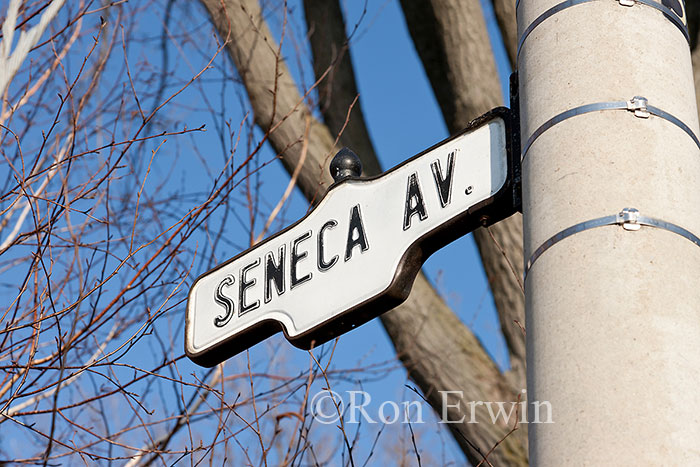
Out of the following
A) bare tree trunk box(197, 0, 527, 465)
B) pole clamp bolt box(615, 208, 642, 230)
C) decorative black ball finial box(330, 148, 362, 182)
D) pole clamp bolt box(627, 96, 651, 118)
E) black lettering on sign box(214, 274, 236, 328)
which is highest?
bare tree trunk box(197, 0, 527, 465)

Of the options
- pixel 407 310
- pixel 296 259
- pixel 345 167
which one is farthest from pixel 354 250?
pixel 407 310

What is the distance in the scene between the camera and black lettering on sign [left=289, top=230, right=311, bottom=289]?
2.07 metres

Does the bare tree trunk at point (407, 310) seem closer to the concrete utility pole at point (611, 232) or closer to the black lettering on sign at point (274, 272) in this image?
the black lettering on sign at point (274, 272)

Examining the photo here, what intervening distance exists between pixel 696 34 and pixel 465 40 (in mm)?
1330

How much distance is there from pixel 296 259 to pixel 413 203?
1.01 feet

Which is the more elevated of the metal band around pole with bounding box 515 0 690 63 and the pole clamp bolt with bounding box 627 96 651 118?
the metal band around pole with bounding box 515 0 690 63

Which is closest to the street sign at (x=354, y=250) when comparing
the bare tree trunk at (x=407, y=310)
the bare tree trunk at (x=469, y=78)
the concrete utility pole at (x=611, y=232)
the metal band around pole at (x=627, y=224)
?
the concrete utility pole at (x=611, y=232)

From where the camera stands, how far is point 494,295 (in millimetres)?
5594

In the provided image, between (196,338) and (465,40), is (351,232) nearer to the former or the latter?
(196,338)

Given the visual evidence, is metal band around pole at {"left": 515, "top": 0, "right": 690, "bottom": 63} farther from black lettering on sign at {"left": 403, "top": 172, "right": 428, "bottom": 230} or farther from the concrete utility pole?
black lettering on sign at {"left": 403, "top": 172, "right": 428, "bottom": 230}

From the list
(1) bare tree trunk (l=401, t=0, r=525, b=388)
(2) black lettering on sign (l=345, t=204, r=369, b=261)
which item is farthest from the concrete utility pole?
(1) bare tree trunk (l=401, t=0, r=525, b=388)

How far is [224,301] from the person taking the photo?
85.9 inches

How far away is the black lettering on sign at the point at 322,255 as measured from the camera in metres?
2.03

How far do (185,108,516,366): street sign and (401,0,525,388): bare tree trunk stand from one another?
3383mm
